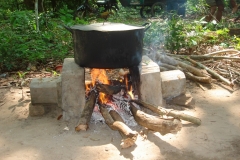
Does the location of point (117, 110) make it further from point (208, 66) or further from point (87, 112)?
point (208, 66)

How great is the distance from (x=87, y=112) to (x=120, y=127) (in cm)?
51

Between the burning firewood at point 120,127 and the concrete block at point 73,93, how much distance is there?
10.2 inches

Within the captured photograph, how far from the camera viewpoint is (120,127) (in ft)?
8.80

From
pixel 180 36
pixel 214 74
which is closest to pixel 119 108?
pixel 214 74

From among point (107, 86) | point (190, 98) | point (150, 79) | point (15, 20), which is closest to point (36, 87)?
point (107, 86)

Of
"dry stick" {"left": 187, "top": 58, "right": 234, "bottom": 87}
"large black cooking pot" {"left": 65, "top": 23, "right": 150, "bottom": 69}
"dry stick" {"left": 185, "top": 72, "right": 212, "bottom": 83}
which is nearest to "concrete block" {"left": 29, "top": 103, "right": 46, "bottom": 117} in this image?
"large black cooking pot" {"left": 65, "top": 23, "right": 150, "bottom": 69}

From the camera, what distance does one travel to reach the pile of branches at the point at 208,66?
14.1 feet

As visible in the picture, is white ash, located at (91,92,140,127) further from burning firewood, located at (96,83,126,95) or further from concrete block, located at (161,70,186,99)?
concrete block, located at (161,70,186,99)

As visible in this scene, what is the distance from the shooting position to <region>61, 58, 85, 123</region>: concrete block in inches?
123

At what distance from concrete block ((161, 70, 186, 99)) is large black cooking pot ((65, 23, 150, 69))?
55 cm

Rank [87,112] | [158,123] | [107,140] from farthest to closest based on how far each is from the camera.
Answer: [87,112] → [107,140] → [158,123]

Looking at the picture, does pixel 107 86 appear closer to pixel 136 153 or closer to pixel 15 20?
pixel 136 153

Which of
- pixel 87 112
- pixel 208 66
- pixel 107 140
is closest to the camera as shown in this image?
pixel 107 140

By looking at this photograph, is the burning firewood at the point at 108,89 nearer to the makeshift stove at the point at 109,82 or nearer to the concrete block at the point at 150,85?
the makeshift stove at the point at 109,82
